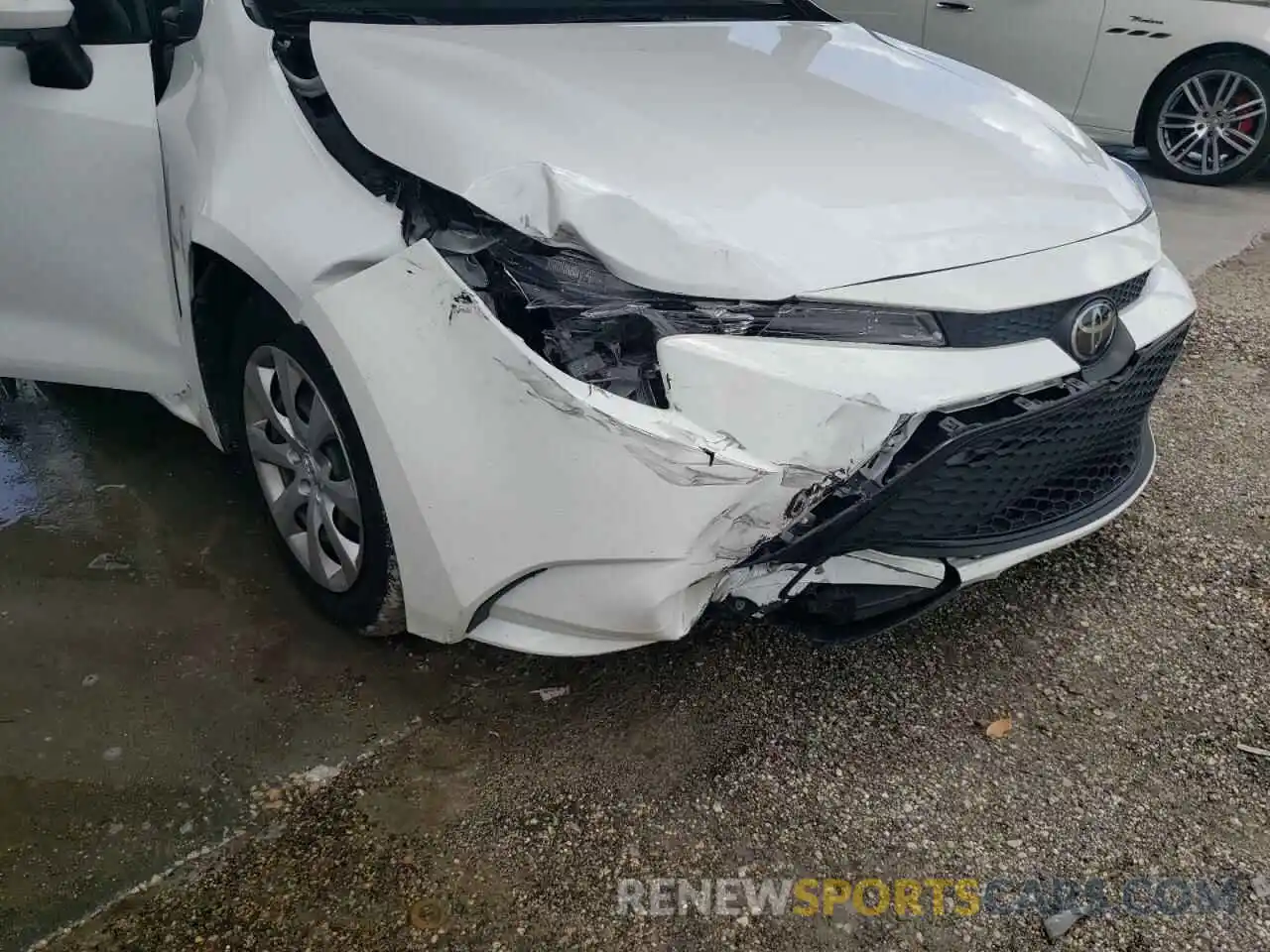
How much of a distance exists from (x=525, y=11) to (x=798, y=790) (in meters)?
1.86

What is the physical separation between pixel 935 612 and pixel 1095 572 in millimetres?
497

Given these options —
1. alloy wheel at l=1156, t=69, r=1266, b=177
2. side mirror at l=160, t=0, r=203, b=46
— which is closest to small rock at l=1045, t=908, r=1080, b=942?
side mirror at l=160, t=0, r=203, b=46

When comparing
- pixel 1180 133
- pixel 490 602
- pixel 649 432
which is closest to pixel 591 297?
pixel 649 432

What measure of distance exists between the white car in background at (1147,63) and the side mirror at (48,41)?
5.60 m

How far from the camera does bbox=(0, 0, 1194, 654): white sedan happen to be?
1669 mm

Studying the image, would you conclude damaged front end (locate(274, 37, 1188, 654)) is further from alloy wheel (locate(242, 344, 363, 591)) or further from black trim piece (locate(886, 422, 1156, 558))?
alloy wheel (locate(242, 344, 363, 591))

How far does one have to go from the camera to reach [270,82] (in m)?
2.02

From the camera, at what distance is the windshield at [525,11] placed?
217cm

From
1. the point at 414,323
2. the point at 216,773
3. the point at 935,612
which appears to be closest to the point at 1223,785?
the point at 935,612

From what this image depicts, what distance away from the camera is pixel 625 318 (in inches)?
66.7

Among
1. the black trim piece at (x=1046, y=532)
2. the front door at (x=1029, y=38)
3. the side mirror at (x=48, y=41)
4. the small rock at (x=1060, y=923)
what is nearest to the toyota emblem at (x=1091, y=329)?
the black trim piece at (x=1046, y=532)

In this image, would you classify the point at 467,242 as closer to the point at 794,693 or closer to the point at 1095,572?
the point at 794,693

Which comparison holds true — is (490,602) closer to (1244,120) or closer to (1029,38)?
(1029,38)

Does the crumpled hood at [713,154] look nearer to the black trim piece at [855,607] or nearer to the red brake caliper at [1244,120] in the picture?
the black trim piece at [855,607]
